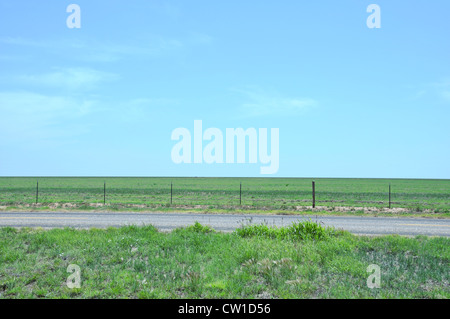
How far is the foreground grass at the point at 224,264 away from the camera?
6.95 meters

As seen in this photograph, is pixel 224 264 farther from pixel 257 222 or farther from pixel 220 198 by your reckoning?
pixel 220 198

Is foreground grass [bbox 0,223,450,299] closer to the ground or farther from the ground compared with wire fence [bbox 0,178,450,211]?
farther from the ground

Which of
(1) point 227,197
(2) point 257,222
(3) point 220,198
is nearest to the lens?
(2) point 257,222

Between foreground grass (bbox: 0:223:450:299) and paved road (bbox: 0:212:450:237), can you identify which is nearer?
foreground grass (bbox: 0:223:450:299)

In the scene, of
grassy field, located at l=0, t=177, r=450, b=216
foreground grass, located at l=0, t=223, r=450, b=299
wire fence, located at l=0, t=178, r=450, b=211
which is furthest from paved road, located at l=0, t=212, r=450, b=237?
wire fence, located at l=0, t=178, r=450, b=211

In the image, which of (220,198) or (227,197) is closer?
(220,198)

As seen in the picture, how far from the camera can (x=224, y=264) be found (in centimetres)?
833

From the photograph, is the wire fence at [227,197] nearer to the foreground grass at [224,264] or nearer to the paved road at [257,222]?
the paved road at [257,222]

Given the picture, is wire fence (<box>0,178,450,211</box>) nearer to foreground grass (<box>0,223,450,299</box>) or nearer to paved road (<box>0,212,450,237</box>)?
paved road (<box>0,212,450,237</box>)

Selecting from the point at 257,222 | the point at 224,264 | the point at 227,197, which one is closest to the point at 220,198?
the point at 227,197

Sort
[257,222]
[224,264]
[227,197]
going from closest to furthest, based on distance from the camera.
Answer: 1. [224,264]
2. [257,222]
3. [227,197]

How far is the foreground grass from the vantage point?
6.95 m

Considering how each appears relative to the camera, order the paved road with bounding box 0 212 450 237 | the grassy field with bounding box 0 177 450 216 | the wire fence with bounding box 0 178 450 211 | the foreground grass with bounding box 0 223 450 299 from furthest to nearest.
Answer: the wire fence with bounding box 0 178 450 211 < the grassy field with bounding box 0 177 450 216 < the paved road with bounding box 0 212 450 237 < the foreground grass with bounding box 0 223 450 299
